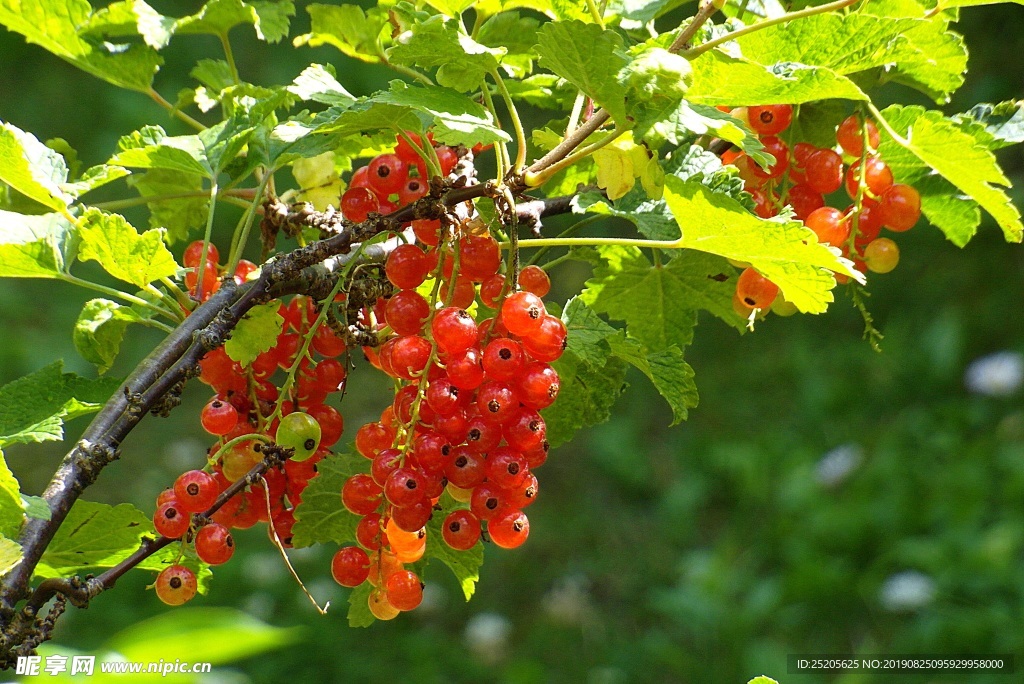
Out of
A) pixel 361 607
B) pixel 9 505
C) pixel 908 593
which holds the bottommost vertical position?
pixel 908 593

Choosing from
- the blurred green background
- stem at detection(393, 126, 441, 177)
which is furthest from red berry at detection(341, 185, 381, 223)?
the blurred green background

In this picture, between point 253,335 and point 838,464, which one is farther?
point 838,464

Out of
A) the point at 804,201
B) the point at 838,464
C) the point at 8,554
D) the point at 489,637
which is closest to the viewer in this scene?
the point at 8,554

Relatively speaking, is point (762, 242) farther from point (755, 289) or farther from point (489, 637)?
point (489, 637)

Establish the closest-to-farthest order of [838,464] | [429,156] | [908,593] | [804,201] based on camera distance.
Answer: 1. [429,156]
2. [804,201]
3. [908,593]
4. [838,464]

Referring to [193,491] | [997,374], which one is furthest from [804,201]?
[997,374]

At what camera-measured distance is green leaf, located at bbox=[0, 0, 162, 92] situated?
0.99m

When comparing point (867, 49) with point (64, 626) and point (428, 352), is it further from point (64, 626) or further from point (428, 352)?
point (64, 626)

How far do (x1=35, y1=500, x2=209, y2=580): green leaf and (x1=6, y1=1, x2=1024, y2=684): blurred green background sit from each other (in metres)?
1.99

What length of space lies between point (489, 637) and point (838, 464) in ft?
4.16

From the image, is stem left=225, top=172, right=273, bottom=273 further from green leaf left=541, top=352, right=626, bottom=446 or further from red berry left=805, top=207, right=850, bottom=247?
red berry left=805, top=207, right=850, bottom=247

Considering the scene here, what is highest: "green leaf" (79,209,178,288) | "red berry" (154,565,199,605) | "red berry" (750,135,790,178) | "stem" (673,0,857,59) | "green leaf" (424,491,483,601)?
"stem" (673,0,857,59)

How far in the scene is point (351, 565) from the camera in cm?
93

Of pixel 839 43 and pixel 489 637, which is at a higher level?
pixel 839 43
